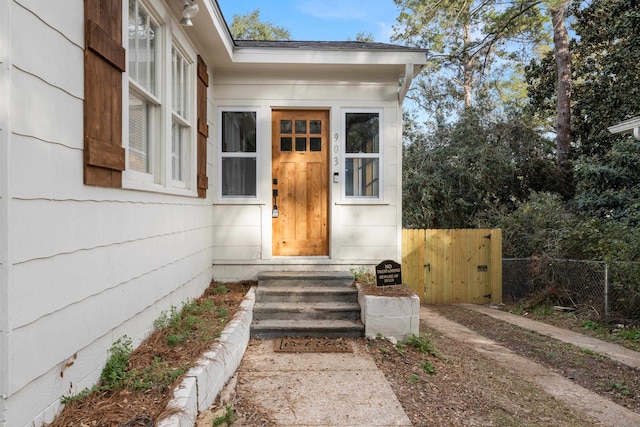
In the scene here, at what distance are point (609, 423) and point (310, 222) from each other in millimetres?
3930

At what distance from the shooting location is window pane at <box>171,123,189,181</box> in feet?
13.5

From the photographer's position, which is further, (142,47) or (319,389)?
(142,47)

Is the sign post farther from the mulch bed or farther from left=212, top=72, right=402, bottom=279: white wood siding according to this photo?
the mulch bed

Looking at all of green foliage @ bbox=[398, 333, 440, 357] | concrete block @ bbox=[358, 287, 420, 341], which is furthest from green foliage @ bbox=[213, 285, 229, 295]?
green foliage @ bbox=[398, 333, 440, 357]

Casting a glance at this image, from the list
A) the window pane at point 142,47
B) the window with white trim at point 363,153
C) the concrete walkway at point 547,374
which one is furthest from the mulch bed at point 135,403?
the window with white trim at point 363,153

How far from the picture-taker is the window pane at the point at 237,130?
5.64m

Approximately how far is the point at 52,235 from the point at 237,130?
3.90 meters

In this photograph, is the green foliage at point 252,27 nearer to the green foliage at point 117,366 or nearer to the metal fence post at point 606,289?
the metal fence post at point 606,289

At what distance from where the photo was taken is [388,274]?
179 inches

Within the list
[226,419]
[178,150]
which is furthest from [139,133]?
[226,419]

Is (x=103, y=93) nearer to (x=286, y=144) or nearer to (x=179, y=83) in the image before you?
(x=179, y=83)

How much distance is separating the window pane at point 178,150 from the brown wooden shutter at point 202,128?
13.0 inches

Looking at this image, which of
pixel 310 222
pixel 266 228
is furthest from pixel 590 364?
pixel 266 228

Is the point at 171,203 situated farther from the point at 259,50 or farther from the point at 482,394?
the point at 482,394
